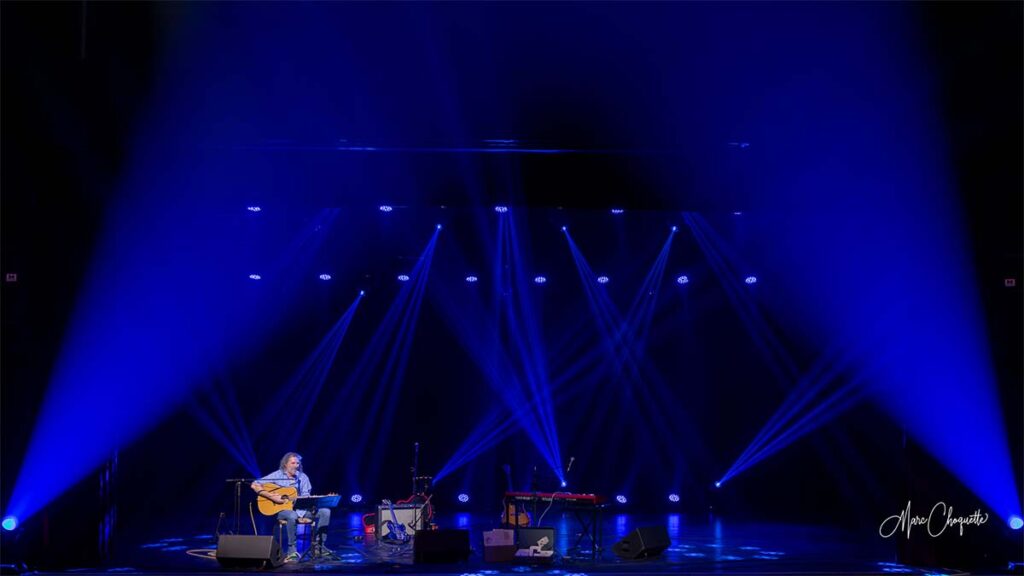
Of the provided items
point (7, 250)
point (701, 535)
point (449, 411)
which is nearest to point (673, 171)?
point (701, 535)

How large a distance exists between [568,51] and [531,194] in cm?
205

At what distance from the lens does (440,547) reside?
7.12m

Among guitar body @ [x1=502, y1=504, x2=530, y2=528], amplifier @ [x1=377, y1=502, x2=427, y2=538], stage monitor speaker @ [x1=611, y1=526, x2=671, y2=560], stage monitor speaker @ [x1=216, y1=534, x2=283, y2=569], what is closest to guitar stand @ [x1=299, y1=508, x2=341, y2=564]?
stage monitor speaker @ [x1=216, y1=534, x2=283, y2=569]

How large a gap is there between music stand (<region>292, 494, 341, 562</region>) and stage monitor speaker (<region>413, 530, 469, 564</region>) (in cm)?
88

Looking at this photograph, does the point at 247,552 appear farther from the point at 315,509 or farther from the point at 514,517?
the point at 514,517

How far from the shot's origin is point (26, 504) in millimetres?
6770

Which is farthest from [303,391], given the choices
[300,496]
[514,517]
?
[300,496]

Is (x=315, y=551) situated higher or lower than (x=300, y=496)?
lower

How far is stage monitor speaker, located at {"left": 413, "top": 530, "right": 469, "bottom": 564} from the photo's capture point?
7.09 meters

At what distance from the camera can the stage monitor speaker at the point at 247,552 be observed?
6.61 metres

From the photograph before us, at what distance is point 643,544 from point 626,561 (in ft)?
0.74

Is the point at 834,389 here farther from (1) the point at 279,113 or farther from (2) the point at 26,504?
(2) the point at 26,504

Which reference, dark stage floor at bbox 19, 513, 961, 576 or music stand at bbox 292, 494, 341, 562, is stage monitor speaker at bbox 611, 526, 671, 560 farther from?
music stand at bbox 292, 494, 341, 562

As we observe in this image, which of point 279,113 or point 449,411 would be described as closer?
point 279,113
